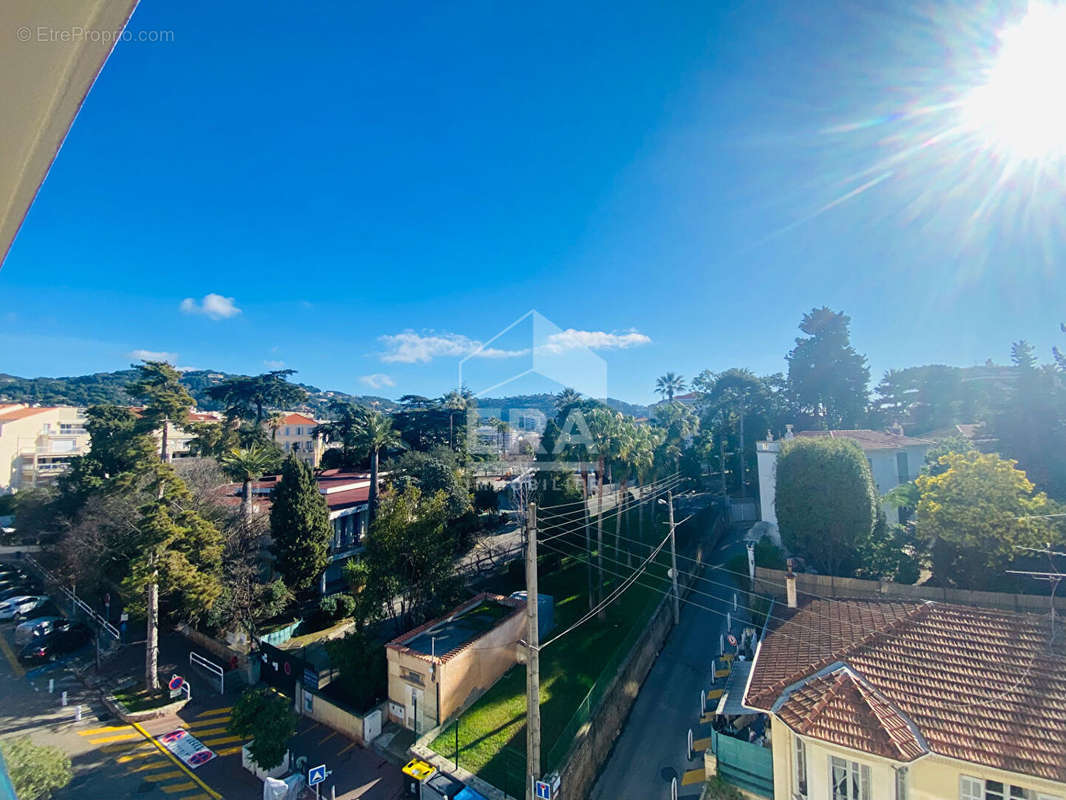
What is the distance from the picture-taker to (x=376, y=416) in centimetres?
2530

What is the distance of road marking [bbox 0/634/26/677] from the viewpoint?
52.1ft

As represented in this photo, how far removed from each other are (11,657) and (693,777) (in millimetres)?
22898

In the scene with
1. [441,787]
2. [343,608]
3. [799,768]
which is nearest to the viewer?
[799,768]

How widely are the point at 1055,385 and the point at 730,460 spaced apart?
1896 cm

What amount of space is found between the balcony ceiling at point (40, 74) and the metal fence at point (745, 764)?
1229cm

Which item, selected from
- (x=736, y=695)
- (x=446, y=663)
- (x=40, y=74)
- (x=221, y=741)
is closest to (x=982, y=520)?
(x=736, y=695)

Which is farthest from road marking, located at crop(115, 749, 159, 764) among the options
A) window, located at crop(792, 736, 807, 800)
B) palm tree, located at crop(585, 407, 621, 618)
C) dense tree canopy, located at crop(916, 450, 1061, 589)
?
dense tree canopy, located at crop(916, 450, 1061, 589)

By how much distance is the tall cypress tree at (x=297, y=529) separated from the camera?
1900cm

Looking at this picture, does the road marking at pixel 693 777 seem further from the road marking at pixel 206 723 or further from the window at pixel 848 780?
the road marking at pixel 206 723

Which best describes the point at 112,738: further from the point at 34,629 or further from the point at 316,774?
the point at 34,629

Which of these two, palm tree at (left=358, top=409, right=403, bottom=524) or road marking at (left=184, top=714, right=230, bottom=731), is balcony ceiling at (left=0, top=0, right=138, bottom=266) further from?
palm tree at (left=358, top=409, right=403, bottom=524)

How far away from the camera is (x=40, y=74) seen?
79 centimetres

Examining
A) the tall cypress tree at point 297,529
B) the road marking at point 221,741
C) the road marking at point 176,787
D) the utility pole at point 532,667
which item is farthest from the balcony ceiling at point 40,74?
the tall cypress tree at point 297,529

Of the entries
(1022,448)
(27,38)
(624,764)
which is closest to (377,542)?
(624,764)
